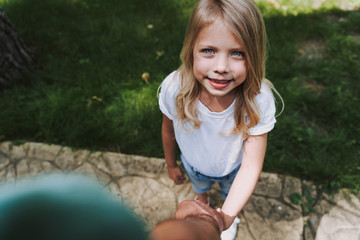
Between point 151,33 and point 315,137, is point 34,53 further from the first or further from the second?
point 315,137

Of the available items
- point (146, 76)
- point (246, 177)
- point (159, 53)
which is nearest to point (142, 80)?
point (146, 76)

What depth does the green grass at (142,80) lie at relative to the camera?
7.73ft

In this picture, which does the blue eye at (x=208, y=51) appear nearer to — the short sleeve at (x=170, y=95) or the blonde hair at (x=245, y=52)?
the blonde hair at (x=245, y=52)

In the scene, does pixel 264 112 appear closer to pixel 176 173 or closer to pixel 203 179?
pixel 203 179

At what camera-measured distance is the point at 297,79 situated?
2762 millimetres

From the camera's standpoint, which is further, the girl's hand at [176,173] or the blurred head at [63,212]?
the girl's hand at [176,173]

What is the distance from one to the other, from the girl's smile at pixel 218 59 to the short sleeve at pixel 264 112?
6.3 inches

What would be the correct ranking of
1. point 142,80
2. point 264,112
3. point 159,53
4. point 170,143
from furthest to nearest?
1. point 159,53
2. point 142,80
3. point 170,143
4. point 264,112

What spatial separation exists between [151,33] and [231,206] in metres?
2.45

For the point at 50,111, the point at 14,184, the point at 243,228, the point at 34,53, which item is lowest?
the point at 243,228

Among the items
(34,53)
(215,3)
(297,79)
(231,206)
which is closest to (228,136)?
(231,206)

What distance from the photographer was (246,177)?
1322 mm

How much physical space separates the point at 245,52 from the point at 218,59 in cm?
11

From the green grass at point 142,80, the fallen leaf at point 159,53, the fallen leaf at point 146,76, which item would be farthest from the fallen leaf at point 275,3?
the fallen leaf at point 146,76
